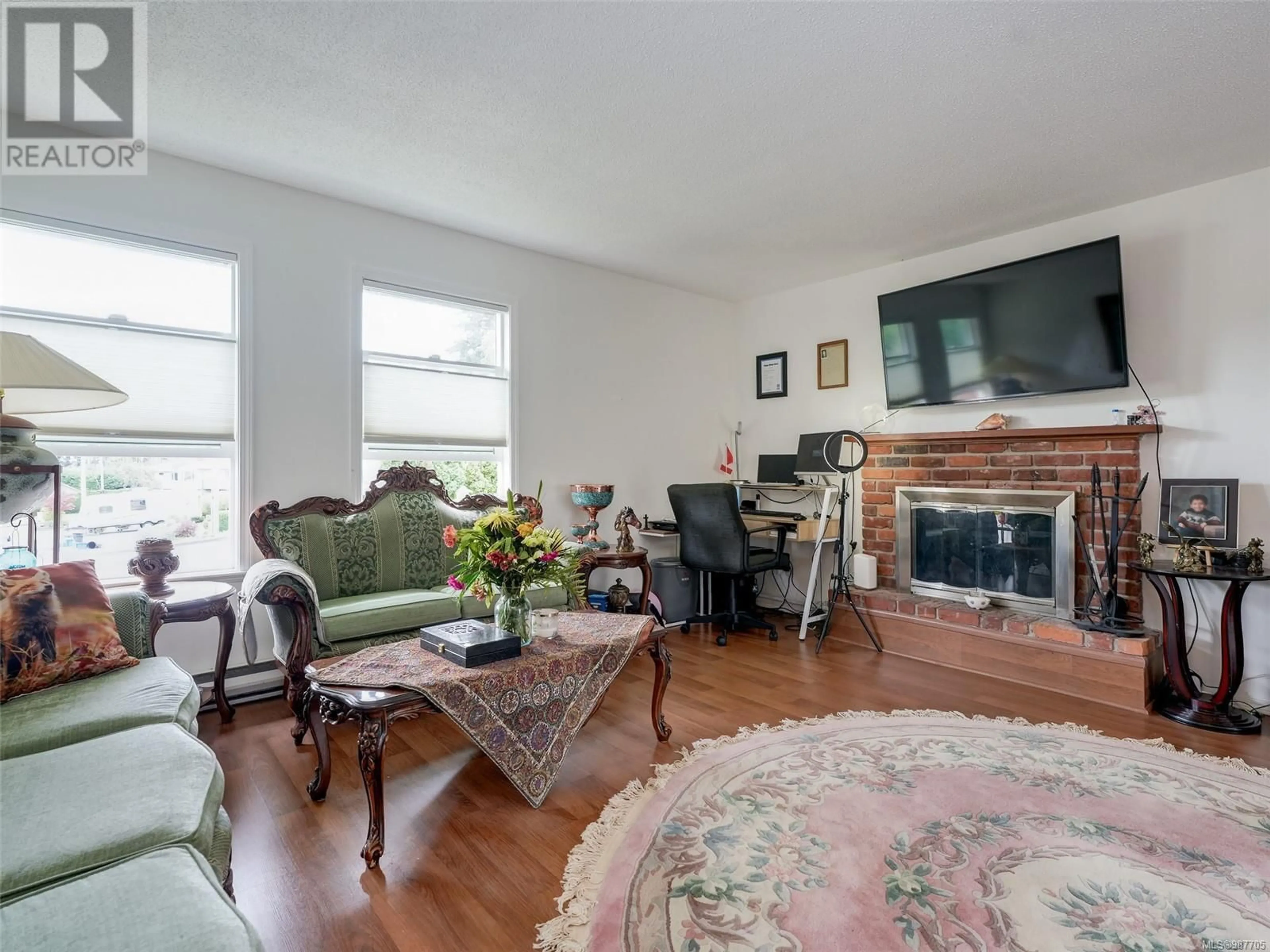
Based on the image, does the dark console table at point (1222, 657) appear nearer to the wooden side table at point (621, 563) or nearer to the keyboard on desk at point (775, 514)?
the keyboard on desk at point (775, 514)

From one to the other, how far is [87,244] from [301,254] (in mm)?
891

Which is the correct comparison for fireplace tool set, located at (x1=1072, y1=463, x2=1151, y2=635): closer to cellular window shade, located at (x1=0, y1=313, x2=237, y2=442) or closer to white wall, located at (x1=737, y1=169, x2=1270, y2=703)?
white wall, located at (x1=737, y1=169, x2=1270, y2=703)

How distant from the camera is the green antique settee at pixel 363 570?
2.61 meters

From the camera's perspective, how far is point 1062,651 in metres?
3.27

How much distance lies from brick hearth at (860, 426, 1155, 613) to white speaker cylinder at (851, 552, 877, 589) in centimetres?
17

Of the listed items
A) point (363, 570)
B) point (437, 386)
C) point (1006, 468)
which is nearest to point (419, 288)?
point (437, 386)

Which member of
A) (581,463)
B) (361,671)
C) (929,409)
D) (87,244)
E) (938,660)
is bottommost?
(938,660)

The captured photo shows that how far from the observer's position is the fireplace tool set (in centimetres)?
325

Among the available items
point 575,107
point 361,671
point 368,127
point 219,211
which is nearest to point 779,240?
point 575,107

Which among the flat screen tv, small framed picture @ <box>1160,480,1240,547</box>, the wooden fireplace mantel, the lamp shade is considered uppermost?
the flat screen tv

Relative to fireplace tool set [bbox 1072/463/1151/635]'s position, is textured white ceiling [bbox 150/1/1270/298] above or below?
above

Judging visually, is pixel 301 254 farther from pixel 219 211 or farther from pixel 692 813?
pixel 692 813

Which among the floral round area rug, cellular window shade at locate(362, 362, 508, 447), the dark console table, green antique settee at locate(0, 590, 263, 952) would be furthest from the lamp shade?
the dark console table

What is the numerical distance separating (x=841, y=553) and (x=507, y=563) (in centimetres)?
281
